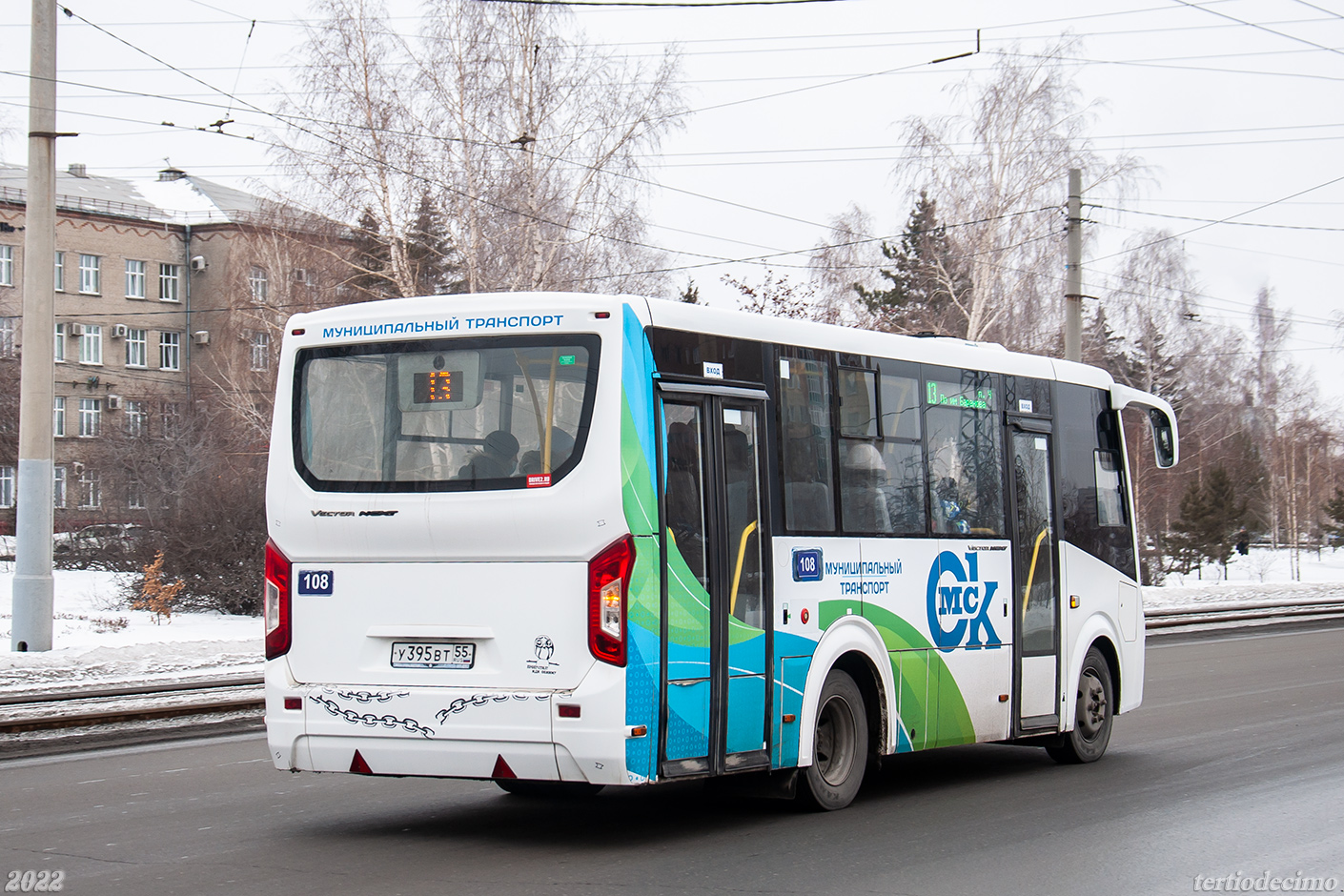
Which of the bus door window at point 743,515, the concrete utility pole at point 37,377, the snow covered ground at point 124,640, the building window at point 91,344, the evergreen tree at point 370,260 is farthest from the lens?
the building window at point 91,344

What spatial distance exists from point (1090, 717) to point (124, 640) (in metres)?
15.1

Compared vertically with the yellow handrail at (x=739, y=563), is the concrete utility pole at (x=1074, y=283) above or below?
above

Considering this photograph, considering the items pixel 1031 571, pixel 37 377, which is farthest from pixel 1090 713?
pixel 37 377

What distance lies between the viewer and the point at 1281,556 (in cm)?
7388

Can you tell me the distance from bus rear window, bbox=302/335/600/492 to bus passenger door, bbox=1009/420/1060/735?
168 inches

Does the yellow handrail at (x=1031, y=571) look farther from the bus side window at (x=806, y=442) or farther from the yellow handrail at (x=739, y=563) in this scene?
the yellow handrail at (x=739, y=563)

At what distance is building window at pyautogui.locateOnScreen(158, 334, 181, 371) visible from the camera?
70688 mm

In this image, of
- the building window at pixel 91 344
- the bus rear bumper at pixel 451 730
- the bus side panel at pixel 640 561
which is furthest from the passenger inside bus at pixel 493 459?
the building window at pixel 91 344

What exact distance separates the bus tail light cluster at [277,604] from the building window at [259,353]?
39.0m

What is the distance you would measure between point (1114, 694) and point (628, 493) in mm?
5916

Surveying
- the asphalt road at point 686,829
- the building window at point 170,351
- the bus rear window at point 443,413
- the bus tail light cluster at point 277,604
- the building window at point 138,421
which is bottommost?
the asphalt road at point 686,829

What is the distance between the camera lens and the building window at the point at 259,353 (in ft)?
151

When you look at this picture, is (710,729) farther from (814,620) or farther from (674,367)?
(674,367)

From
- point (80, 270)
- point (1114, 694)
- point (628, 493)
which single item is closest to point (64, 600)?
point (1114, 694)
